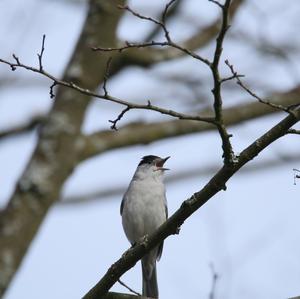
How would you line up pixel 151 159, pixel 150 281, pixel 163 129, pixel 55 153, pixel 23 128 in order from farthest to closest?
pixel 23 128 → pixel 163 129 → pixel 151 159 → pixel 55 153 → pixel 150 281

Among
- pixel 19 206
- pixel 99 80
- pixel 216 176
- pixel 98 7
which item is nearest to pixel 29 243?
pixel 19 206

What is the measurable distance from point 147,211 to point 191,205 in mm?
2922

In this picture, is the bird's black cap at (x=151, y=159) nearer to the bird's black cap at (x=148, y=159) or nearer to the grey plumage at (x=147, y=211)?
the bird's black cap at (x=148, y=159)

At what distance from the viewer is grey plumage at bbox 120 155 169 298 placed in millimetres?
6715

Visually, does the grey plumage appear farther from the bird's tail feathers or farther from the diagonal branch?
the diagonal branch

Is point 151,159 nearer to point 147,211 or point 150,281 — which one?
point 147,211

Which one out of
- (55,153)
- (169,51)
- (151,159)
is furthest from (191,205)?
(169,51)

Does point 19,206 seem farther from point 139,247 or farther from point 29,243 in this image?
point 139,247

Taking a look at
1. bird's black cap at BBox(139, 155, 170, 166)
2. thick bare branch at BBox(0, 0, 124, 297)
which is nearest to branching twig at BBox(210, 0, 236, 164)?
thick bare branch at BBox(0, 0, 124, 297)

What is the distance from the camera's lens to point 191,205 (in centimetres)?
383

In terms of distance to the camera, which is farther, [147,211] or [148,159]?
[148,159]

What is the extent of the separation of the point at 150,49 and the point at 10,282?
327 cm

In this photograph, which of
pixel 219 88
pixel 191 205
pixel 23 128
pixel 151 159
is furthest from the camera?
pixel 23 128

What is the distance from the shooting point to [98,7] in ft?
25.6
